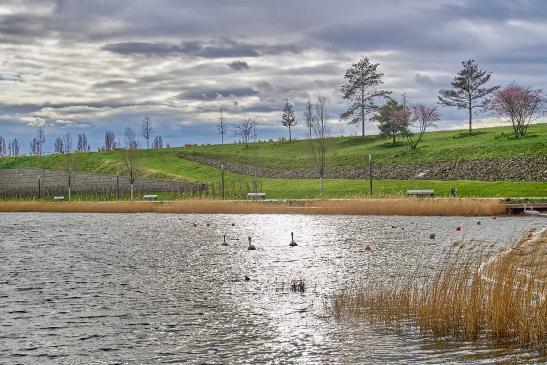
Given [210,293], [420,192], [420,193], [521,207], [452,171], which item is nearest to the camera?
[210,293]

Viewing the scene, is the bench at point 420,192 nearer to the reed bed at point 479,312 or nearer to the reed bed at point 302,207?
the reed bed at point 302,207

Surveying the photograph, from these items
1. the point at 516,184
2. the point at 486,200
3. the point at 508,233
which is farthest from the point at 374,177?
the point at 508,233

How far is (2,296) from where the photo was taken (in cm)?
2038

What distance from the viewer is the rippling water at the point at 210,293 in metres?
13.5

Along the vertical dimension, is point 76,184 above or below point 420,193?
above

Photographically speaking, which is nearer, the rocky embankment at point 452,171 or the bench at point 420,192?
the bench at point 420,192

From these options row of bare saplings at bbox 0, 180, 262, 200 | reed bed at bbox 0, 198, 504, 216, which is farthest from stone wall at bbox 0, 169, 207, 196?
reed bed at bbox 0, 198, 504, 216

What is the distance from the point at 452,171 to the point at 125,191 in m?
44.0

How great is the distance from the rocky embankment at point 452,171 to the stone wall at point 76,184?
14.3 m

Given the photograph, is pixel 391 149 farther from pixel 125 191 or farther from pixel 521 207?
pixel 521 207

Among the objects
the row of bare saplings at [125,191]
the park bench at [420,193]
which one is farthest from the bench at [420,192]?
the row of bare saplings at [125,191]

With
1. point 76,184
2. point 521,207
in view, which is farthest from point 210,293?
point 76,184

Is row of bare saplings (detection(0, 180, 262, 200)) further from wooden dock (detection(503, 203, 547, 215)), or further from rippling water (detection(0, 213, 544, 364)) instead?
rippling water (detection(0, 213, 544, 364))

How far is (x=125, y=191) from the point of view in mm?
89312
